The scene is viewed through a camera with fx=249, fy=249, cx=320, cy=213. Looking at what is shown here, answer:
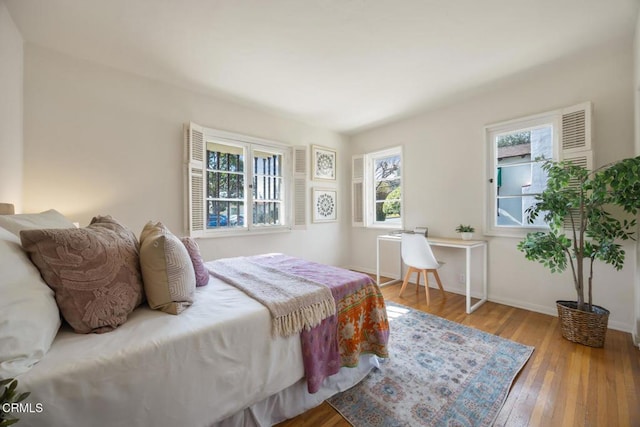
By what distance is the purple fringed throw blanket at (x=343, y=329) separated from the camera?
4.41 ft

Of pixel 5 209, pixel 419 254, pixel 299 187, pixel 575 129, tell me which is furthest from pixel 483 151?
pixel 5 209

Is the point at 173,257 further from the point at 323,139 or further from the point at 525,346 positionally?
the point at 323,139

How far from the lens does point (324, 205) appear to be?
4.23 meters

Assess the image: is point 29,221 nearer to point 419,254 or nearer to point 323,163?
point 419,254

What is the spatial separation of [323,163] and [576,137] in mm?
2997

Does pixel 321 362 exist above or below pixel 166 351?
below

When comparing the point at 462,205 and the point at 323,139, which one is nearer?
the point at 462,205

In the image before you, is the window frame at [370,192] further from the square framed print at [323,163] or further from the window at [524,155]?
the window at [524,155]

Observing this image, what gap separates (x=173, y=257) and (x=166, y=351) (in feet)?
1.42

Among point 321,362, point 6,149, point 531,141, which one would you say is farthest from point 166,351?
point 531,141

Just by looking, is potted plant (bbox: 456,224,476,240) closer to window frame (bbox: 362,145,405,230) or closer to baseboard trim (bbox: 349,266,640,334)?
baseboard trim (bbox: 349,266,640,334)

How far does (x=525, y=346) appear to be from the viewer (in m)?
2.00

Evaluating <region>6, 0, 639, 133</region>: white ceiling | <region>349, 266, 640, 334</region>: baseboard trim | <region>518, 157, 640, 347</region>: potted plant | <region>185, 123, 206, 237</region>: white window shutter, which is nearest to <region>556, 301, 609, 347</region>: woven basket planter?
<region>518, 157, 640, 347</region>: potted plant

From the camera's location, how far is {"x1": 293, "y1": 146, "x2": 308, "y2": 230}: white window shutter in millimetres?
3787
